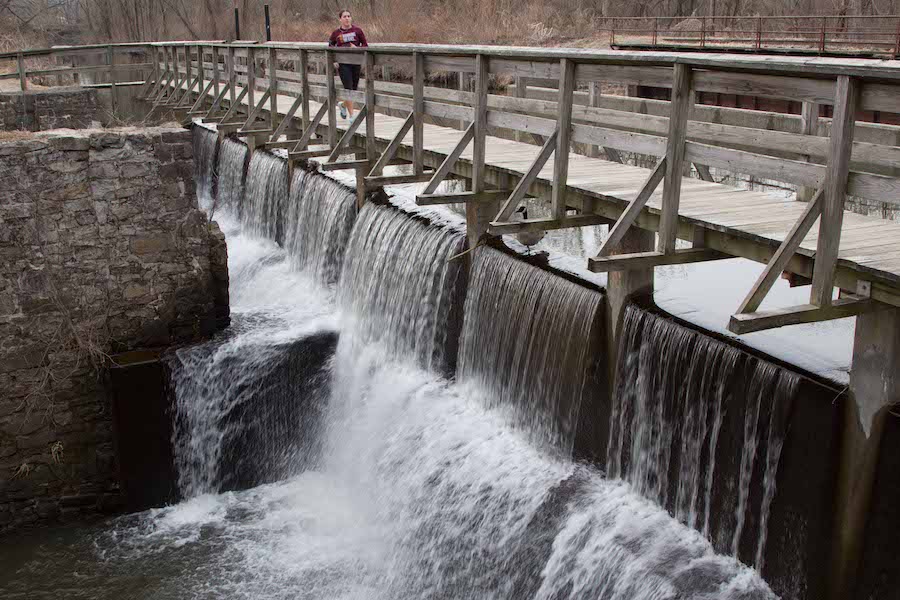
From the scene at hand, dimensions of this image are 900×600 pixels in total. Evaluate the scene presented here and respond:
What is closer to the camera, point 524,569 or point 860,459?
point 860,459

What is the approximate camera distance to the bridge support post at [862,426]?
541 cm

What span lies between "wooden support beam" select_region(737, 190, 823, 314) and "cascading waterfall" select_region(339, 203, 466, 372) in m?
4.72

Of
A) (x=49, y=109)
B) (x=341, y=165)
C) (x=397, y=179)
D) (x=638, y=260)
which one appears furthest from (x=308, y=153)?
(x=49, y=109)

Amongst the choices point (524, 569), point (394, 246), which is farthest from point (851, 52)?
point (524, 569)

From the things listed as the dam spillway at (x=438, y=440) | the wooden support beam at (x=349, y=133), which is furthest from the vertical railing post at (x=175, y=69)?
the wooden support beam at (x=349, y=133)

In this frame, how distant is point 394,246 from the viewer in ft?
35.0

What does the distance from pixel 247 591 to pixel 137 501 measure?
8.10 ft

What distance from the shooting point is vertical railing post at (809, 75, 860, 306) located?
4.94m

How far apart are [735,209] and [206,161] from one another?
43.9ft

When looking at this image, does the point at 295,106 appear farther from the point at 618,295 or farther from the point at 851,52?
the point at 851,52

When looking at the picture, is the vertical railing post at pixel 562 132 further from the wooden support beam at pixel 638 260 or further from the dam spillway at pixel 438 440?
the wooden support beam at pixel 638 260

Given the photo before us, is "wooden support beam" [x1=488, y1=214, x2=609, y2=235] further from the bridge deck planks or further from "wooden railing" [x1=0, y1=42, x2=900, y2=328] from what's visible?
the bridge deck planks

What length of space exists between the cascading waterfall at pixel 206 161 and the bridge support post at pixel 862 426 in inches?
535

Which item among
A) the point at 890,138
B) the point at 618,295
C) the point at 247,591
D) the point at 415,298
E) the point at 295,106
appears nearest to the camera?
the point at 890,138
